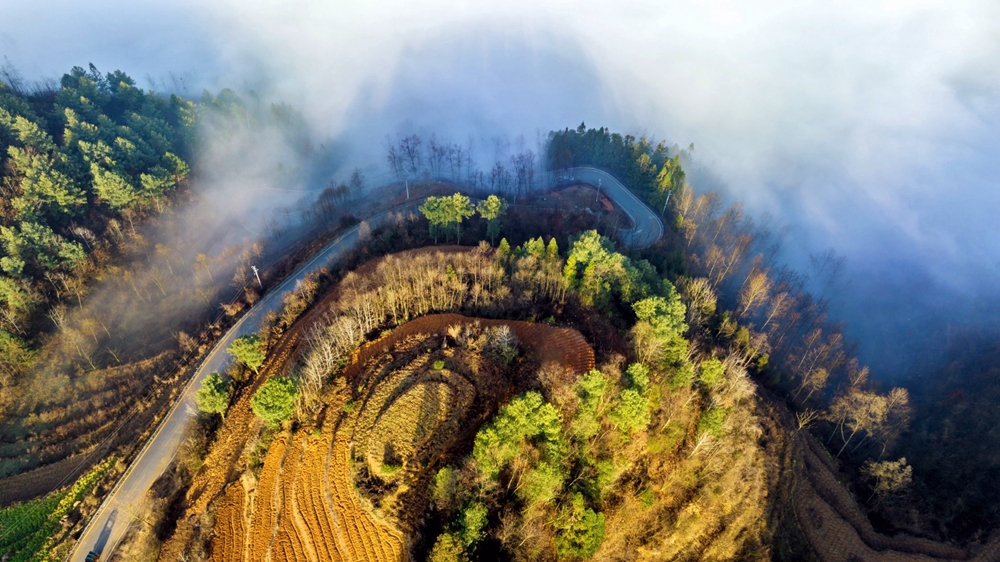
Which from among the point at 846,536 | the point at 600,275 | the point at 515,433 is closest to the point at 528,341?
the point at 600,275

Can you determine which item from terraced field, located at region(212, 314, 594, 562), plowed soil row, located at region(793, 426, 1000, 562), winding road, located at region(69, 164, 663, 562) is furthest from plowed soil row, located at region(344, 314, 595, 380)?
plowed soil row, located at region(793, 426, 1000, 562)

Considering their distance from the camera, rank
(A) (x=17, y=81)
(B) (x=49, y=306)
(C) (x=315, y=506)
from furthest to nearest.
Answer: (A) (x=17, y=81) < (B) (x=49, y=306) < (C) (x=315, y=506)

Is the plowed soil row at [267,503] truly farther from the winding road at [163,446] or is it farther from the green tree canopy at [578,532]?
the green tree canopy at [578,532]

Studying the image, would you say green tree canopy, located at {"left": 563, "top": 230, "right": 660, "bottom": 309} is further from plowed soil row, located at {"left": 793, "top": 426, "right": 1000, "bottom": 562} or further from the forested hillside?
the forested hillside

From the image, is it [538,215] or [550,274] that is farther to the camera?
[538,215]

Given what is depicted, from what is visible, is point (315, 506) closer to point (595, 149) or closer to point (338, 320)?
point (338, 320)

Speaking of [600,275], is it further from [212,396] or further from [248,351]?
[212,396]

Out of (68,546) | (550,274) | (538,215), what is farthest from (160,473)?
(538,215)
